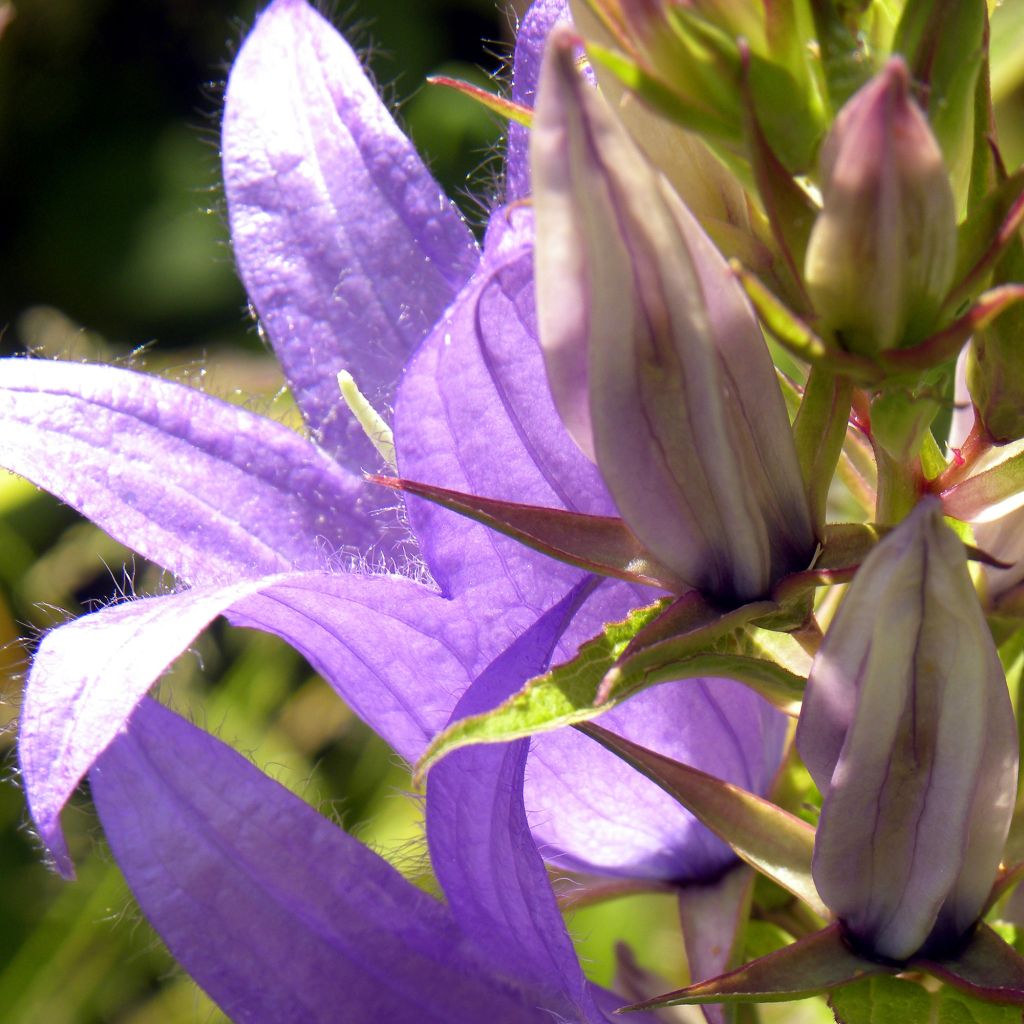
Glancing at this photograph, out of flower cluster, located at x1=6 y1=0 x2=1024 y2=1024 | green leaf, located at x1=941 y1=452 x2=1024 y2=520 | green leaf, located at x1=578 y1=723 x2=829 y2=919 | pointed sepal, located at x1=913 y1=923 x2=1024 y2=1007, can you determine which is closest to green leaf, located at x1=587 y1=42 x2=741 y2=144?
flower cluster, located at x1=6 y1=0 x2=1024 y2=1024

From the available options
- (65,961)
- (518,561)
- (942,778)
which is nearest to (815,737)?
(942,778)

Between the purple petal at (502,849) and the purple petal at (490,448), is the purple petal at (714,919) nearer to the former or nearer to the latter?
the purple petal at (502,849)

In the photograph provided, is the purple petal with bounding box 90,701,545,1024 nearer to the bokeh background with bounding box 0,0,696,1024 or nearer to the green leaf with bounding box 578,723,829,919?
the green leaf with bounding box 578,723,829,919

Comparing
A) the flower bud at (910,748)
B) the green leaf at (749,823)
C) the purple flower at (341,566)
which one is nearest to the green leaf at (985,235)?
the flower bud at (910,748)

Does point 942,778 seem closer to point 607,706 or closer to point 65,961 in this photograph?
point 607,706

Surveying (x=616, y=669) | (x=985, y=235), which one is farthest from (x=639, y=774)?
(x=985, y=235)

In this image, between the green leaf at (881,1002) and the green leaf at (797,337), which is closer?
the green leaf at (797,337)

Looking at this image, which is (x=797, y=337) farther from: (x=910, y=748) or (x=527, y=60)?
(x=527, y=60)
